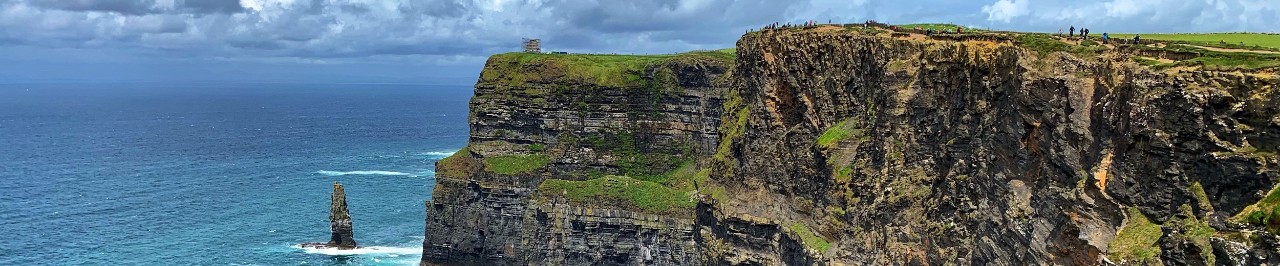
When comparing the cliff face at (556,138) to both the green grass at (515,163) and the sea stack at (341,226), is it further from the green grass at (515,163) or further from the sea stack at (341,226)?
the sea stack at (341,226)

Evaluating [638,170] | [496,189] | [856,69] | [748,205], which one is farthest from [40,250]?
[856,69]

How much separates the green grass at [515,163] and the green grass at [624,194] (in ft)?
43.4

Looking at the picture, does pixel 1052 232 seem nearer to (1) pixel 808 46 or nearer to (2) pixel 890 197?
(2) pixel 890 197

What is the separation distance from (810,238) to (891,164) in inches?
399

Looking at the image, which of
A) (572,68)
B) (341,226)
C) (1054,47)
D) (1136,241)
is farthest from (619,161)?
(1136,241)

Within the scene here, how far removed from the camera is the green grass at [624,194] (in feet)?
284

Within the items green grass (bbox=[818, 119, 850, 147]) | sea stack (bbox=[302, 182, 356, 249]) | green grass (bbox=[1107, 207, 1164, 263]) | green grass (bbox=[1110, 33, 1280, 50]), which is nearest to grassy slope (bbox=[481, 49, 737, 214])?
sea stack (bbox=[302, 182, 356, 249])

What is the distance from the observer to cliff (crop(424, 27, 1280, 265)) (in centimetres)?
2794

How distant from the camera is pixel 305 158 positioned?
198 meters

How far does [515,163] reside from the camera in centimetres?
10794

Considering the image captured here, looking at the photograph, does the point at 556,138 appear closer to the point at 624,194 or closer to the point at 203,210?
the point at 624,194

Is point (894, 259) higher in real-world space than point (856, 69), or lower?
lower

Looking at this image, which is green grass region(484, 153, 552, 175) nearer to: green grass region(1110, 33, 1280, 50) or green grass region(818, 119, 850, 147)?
green grass region(818, 119, 850, 147)

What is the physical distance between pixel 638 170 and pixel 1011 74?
74952 millimetres
